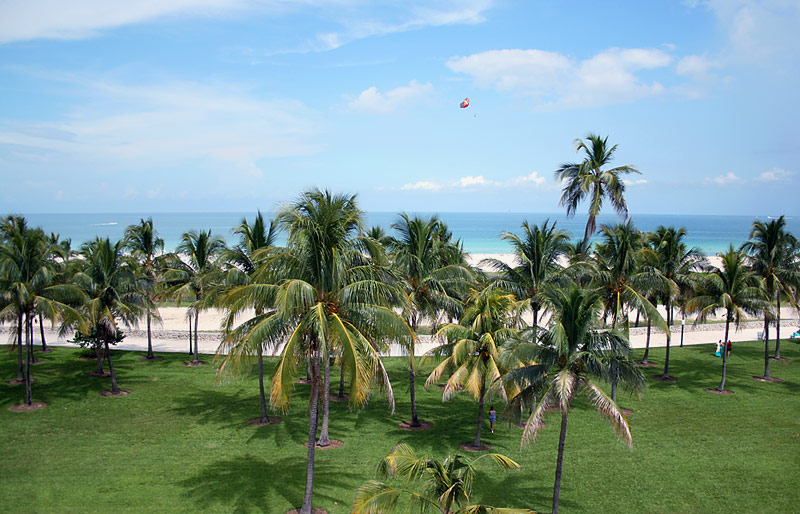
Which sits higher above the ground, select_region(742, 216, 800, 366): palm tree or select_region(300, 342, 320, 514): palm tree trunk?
select_region(742, 216, 800, 366): palm tree

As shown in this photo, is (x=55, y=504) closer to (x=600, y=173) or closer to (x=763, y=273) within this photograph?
(x=600, y=173)

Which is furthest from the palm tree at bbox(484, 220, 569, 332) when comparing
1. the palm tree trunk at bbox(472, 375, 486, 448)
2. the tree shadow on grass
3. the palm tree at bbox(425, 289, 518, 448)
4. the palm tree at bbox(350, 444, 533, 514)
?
the palm tree at bbox(350, 444, 533, 514)

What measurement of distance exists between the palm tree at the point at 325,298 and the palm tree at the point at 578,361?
3.13 m

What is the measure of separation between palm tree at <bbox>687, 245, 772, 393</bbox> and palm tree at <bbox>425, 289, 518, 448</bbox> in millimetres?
11057

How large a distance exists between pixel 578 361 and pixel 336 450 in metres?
8.01

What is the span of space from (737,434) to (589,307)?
1034cm

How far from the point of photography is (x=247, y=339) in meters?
10.9

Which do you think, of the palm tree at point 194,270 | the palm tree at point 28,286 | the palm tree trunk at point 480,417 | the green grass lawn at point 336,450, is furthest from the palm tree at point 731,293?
the palm tree at point 28,286

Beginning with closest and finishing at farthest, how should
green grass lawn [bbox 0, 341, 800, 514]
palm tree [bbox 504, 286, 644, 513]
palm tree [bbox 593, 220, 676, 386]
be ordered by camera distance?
palm tree [bbox 504, 286, 644, 513]
green grass lawn [bbox 0, 341, 800, 514]
palm tree [bbox 593, 220, 676, 386]

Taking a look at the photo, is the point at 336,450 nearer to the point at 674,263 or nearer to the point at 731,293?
the point at 731,293

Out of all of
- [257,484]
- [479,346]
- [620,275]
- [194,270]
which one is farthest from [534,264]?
[194,270]

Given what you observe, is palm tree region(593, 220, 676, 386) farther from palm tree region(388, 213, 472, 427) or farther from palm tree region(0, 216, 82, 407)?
palm tree region(0, 216, 82, 407)

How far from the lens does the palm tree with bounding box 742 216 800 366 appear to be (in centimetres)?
2275

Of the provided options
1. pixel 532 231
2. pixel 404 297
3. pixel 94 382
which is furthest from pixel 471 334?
pixel 94 382
